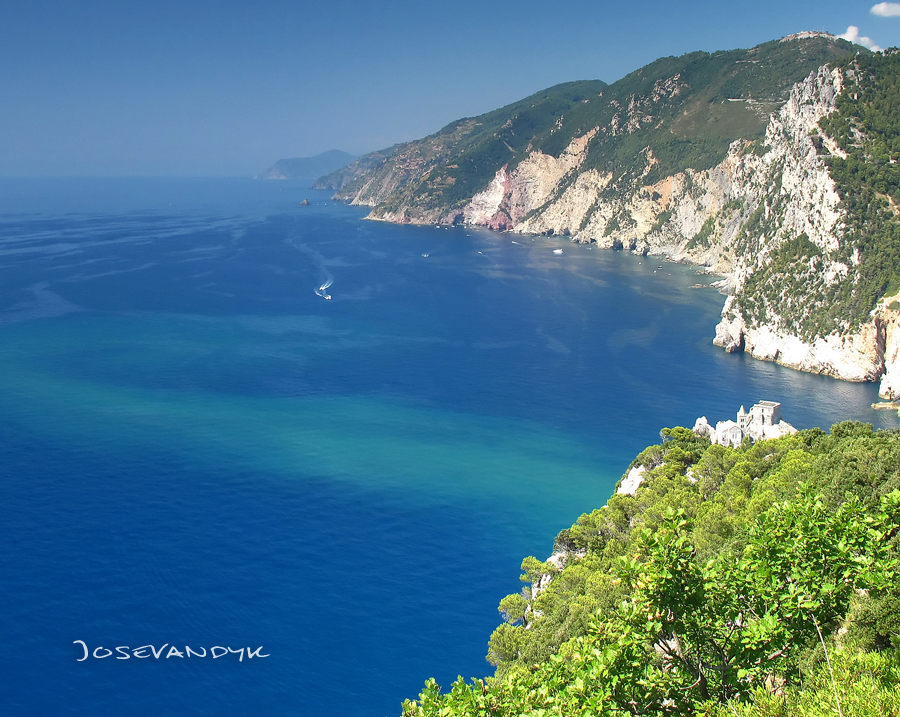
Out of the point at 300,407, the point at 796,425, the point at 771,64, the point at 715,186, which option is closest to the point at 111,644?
the point at 300,407

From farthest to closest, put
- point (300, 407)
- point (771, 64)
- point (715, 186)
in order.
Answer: point (771, 64) → point (715, 186) → point (300, 407)

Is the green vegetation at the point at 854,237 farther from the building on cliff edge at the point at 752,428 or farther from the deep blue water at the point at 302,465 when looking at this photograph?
the building on cliff edge at the point at 752,428

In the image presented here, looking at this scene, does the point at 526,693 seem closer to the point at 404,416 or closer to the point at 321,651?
the point at 321,651

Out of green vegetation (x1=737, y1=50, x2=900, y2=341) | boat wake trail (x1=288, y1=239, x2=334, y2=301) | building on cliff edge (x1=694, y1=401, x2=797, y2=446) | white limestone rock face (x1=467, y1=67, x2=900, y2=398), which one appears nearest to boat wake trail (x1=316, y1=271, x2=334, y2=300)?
boat wake trail (x1=288, y1=239, x2=334, y2=301)

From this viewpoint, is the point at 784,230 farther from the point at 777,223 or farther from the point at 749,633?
the point at 749,633

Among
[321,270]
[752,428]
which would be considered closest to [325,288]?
[321,270]

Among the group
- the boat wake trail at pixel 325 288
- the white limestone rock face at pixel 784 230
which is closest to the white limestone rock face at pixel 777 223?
the white limestone rock face at pixel 784 230
